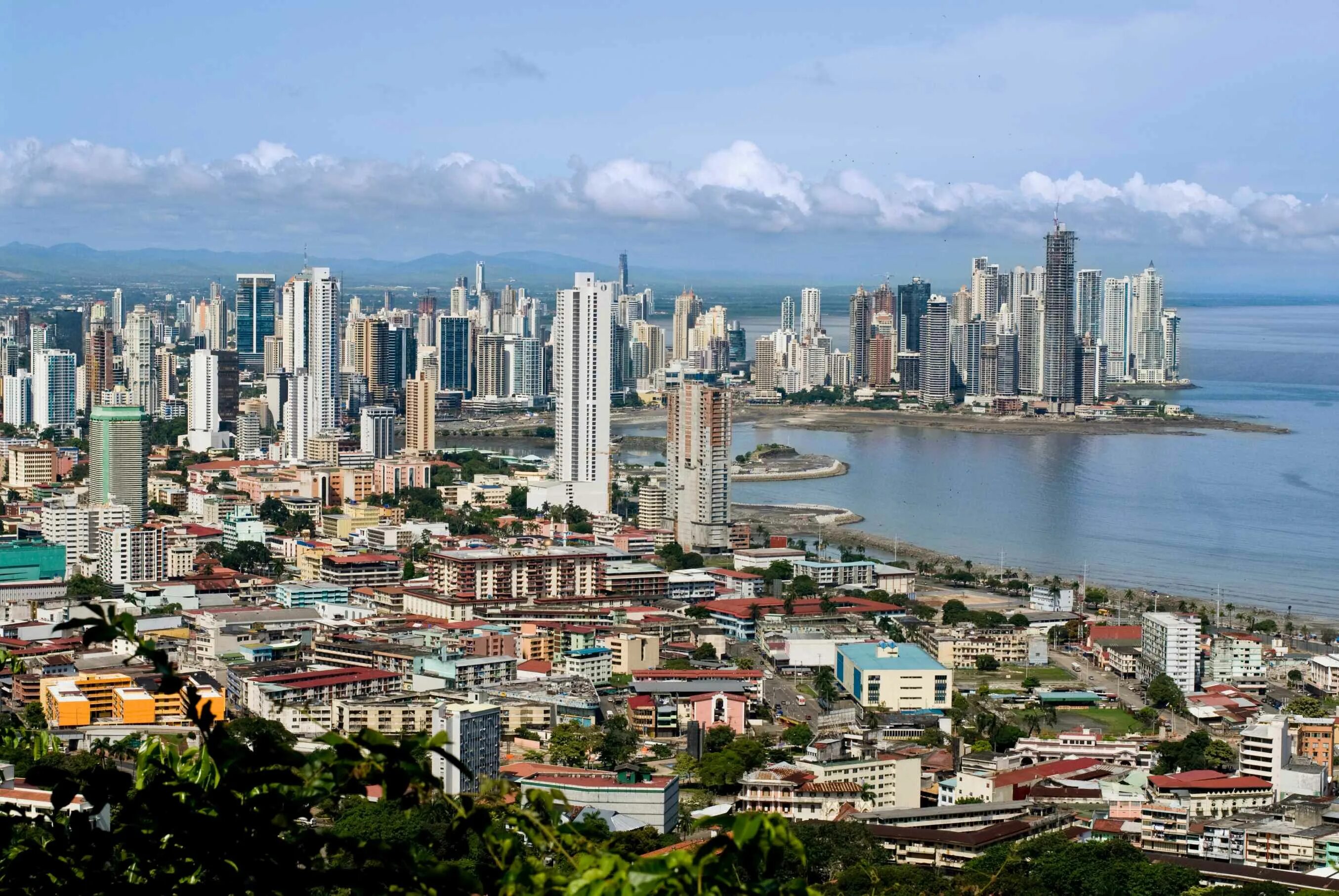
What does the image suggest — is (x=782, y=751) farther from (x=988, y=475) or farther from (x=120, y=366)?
(x=120, y=366)

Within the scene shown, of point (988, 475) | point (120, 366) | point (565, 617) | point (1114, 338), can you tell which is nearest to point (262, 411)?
point (120, 366)

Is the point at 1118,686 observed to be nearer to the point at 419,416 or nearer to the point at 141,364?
the point at 419,416

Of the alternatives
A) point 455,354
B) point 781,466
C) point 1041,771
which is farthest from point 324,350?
point 1041,771

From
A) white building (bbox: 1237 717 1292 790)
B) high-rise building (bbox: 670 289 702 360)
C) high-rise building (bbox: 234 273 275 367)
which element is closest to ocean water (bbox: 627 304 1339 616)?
white building (bbox: 1237 717 1292 790)

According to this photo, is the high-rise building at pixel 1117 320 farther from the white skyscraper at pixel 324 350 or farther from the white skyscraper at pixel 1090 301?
the white skyscraper at pixel 324 350

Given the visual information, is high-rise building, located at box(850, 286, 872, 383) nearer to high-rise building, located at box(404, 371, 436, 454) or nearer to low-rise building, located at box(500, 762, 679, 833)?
high-rise building, located at box(404, 371, 436, 454)
